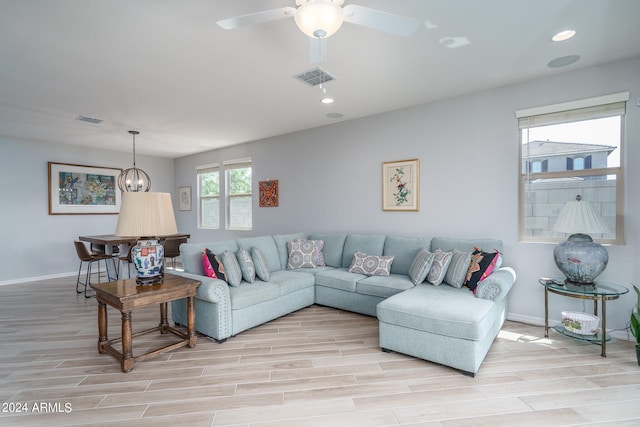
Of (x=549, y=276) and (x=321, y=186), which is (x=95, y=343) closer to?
(x=321, y=186)

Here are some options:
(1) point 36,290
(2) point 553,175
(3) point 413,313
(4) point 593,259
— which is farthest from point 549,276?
(1) point 36,290

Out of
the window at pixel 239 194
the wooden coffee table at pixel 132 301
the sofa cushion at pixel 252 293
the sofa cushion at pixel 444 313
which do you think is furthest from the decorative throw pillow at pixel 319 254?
the window at pixel 239 194

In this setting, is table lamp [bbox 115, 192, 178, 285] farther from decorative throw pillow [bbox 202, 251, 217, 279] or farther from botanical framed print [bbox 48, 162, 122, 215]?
botanical framed print [bbox 48, 162, 122, 215]

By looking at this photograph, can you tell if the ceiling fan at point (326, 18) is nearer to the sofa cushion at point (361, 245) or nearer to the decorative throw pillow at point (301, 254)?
the sofa cushion at point (361, 245)

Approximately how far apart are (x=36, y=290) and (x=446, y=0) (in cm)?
660

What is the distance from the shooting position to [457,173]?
3660 mm

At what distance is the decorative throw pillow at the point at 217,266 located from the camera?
3098 mm

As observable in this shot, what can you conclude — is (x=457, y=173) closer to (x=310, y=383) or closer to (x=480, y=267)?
(x=480, y=267)

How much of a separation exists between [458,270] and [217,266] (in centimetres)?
248

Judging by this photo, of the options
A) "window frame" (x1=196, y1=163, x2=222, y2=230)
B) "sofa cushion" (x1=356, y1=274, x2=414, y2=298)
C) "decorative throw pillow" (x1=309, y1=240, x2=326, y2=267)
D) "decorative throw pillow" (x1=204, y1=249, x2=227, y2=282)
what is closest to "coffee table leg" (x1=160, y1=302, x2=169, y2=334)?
"decorative throw pillow" (x1=204, y1=249, x2=227, y2=282)

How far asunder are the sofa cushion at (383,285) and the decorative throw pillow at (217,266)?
1.52 meters

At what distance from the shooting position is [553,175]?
10.4ft

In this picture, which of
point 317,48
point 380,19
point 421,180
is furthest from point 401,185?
point 380,19

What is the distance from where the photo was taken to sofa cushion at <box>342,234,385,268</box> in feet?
13.1
